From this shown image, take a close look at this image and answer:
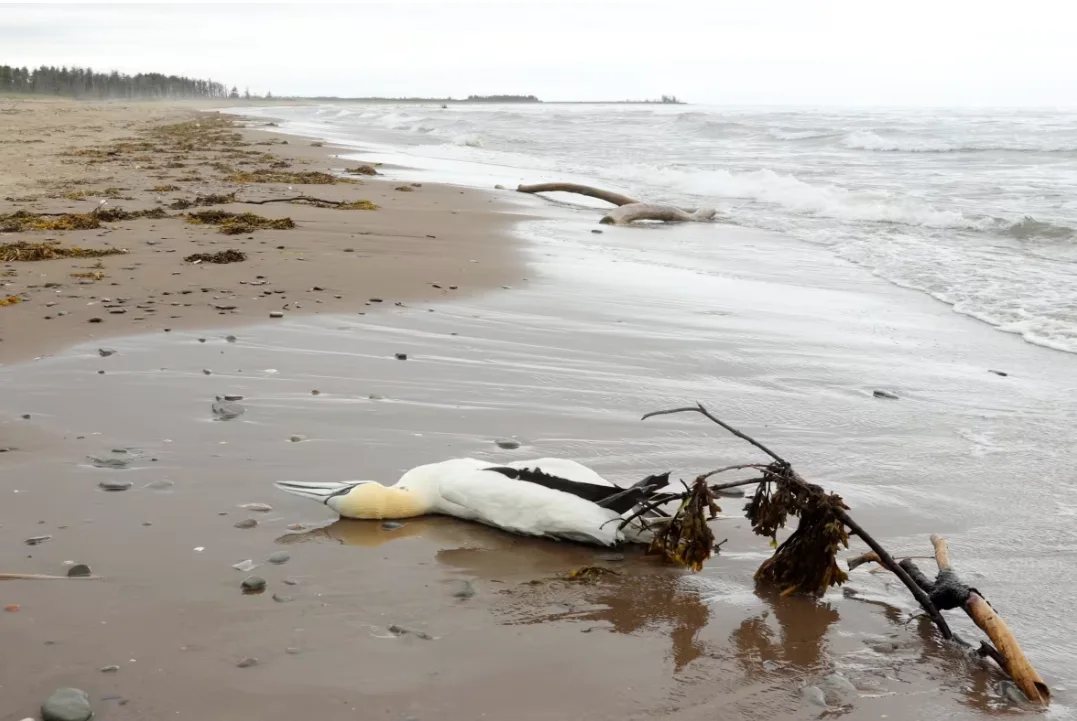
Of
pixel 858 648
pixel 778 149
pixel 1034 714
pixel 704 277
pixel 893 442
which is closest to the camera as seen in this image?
pixel 1034 714

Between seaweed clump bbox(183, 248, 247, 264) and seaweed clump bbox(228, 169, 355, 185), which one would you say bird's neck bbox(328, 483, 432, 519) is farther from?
seaweed clump bbox(228, 169, 355, 185)

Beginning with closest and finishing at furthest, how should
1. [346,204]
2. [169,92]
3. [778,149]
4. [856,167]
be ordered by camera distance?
[346,204] → [856,167] → [778,149] → [169,92]

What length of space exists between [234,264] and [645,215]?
673 centimetres

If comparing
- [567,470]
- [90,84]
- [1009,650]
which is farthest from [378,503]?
[90,84]

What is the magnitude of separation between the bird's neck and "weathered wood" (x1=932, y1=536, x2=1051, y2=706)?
5.65 ft

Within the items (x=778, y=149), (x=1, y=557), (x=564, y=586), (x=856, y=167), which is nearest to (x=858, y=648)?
(x=564, y=586)

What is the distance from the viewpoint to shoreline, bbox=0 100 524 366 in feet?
18.5

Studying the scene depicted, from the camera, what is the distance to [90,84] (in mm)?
98188

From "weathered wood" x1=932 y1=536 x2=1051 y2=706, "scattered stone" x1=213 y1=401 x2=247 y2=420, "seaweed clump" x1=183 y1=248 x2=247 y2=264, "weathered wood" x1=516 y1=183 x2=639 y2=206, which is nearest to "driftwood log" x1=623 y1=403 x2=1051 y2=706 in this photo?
"weathered wood" x1=932 y1=536 x2=1051 y2=706

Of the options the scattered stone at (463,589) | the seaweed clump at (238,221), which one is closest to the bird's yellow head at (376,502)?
the scattered stone at (463,589)

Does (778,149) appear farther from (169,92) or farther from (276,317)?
(169,92)

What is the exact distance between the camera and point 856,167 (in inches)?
862

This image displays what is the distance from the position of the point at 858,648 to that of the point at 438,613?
1129 millimetres

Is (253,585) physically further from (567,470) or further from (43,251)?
(43,251)
